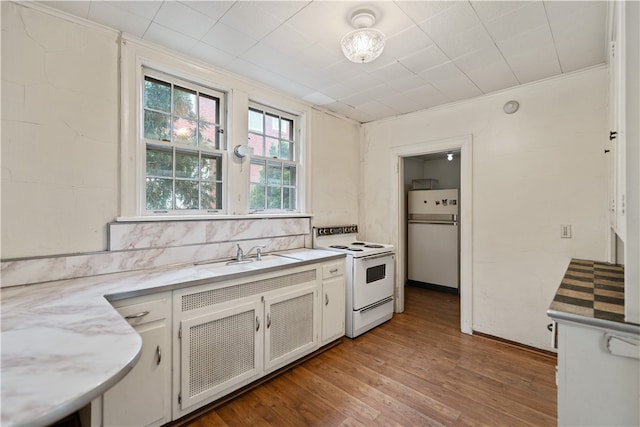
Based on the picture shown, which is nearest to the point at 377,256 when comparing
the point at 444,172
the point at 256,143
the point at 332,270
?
the point at 332,270

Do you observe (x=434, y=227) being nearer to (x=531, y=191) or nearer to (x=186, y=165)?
(x=531, y=191)

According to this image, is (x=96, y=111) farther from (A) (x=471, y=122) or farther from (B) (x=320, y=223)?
(A) (x=471, y=122)

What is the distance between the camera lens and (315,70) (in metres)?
2.51

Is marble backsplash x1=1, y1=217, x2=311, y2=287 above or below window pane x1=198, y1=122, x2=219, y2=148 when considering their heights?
below

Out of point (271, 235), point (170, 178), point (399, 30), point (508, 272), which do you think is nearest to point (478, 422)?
point (508, 272)

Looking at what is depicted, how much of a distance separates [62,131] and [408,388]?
2.93 metres

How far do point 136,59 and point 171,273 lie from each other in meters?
1.56

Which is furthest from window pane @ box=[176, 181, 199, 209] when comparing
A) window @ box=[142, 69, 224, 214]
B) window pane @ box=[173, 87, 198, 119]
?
window pane @ box=[173, 87, 198, 119]

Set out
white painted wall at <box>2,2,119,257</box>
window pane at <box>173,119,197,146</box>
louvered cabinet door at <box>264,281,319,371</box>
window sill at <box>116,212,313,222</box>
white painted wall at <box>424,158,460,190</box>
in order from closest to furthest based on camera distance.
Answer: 1. white painted wall at <box>2,2,119,257</box>
2. window sill at <box>116,212,313,222</box>
3. louvered cabinet door at <box>264,281,319,371</box>
4. window pane at <box>173,119,197,146</box>
5. white painted wall at <box>424,158,460,190</box>

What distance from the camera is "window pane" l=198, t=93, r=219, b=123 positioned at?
2.51 m

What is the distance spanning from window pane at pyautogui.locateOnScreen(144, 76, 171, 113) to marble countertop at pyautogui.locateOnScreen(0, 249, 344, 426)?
4.41ft

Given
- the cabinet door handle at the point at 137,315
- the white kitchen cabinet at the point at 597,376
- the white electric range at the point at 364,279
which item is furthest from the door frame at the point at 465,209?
the cabinet door handle at the point at 137,315

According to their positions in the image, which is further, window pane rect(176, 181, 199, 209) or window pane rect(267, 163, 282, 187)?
window pane rect(267, 163, 282, 187)

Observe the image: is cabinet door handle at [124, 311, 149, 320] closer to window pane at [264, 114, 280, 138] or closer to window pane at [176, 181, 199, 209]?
window pane at [176, 181, 199, 209]
